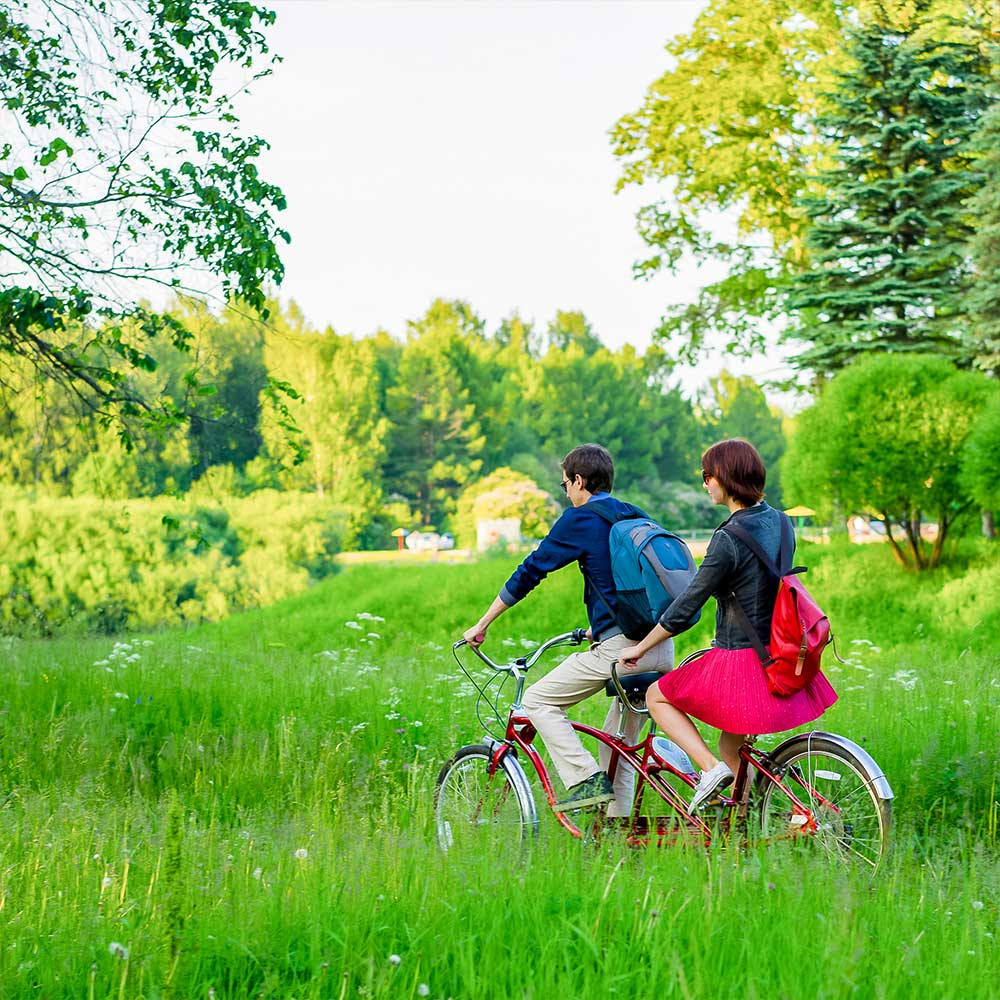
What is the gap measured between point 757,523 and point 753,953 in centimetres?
186

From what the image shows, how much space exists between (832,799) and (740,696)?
1.73 ft

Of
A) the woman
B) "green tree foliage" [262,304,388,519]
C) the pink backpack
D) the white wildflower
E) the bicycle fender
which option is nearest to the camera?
the bicycle fender

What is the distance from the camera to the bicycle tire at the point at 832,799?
169 inches

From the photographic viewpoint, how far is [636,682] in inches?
197

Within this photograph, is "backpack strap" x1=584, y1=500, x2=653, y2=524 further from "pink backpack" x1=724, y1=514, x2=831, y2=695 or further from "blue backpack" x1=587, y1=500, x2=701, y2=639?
"pink backpack" x1=724, y1=514, x2=831, y2=695

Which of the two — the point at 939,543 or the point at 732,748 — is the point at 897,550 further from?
the point at 732,748

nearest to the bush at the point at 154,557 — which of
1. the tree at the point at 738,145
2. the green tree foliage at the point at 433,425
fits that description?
the tree at the point at 738,145

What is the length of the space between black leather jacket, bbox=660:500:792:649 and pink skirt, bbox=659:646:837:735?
87 millimetres

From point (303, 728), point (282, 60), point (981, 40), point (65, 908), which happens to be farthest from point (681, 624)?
point (981, 40)

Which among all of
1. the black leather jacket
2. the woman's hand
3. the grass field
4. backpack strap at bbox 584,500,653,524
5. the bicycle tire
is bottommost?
the grass field

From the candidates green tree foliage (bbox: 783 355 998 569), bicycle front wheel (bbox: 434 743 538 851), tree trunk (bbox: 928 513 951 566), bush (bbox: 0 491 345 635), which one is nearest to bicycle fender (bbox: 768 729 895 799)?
bicycle front wheel (bbox: 434 743 538 851)

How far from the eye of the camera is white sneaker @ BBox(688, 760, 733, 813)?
4.49 meters

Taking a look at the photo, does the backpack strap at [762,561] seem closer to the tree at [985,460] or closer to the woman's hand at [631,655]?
the woman's hand at [631,655]

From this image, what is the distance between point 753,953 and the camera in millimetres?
3170
